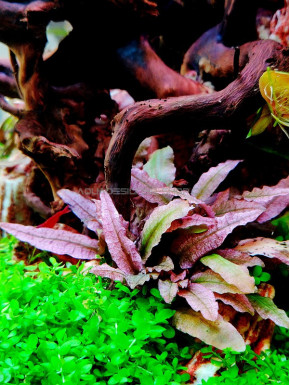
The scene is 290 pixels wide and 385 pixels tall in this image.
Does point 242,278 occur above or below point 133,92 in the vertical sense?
below

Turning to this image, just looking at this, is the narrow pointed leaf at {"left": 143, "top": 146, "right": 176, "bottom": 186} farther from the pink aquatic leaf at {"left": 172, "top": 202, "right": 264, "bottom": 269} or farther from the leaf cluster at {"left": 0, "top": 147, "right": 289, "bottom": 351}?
the pink aquatic leaf at {"left": 172, "top": 202, "right": 264, "bottom": 269}

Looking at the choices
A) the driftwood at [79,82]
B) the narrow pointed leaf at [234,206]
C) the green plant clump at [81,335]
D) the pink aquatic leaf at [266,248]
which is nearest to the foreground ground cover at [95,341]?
the green plant clump at [81,335]

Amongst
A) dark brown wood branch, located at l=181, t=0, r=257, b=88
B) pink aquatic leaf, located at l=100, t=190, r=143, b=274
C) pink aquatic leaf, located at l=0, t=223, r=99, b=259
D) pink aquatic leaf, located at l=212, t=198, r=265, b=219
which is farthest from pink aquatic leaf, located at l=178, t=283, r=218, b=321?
dark brown wood branch, located at l=181, t=0, r=257, b=88

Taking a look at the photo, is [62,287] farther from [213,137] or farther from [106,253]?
[213,137]

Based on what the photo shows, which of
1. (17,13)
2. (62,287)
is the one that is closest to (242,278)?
(62,287)

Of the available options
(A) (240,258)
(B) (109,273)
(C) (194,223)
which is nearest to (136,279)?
(B) (109,273)

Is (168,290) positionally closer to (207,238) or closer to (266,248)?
(207,238)
